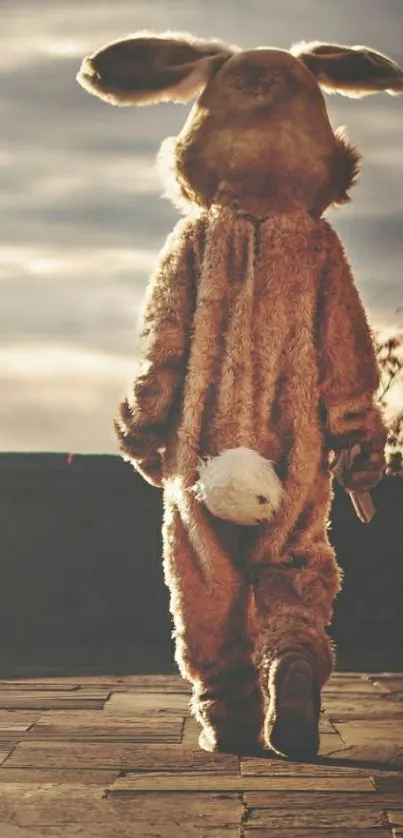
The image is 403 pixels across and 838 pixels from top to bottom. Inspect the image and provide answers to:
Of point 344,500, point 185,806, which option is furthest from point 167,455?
point 344,500

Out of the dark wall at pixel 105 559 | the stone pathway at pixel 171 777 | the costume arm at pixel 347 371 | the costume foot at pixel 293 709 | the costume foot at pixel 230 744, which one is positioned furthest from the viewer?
the dark wall at pixel 105 559

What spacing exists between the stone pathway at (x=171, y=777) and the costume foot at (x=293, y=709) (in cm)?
5

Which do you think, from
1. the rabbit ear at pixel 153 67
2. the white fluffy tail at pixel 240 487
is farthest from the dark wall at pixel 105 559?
the white fluffy tail at pixel 240 487

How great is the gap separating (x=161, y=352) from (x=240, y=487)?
1.77 ft

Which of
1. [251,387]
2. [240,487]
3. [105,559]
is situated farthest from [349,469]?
[105,559]

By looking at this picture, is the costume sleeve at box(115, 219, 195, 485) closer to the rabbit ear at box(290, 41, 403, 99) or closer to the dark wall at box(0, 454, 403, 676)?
the rabbit ear at box(290, 41, 403, 99)

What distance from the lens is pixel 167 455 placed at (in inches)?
166

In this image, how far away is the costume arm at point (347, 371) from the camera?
413 centimetres

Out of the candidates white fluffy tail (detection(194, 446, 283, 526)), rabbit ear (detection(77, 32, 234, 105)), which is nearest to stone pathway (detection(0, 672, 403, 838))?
white fluffy tail (detection(194, 446, 283, 526))

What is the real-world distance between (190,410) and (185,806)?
1.26m

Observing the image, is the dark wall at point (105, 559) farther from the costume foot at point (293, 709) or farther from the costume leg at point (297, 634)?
the costume foot at point (293, 709)

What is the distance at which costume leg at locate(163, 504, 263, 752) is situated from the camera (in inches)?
157

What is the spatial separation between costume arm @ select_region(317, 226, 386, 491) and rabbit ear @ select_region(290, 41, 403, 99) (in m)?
0.52

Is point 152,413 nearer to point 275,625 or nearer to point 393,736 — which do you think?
point 275,625
